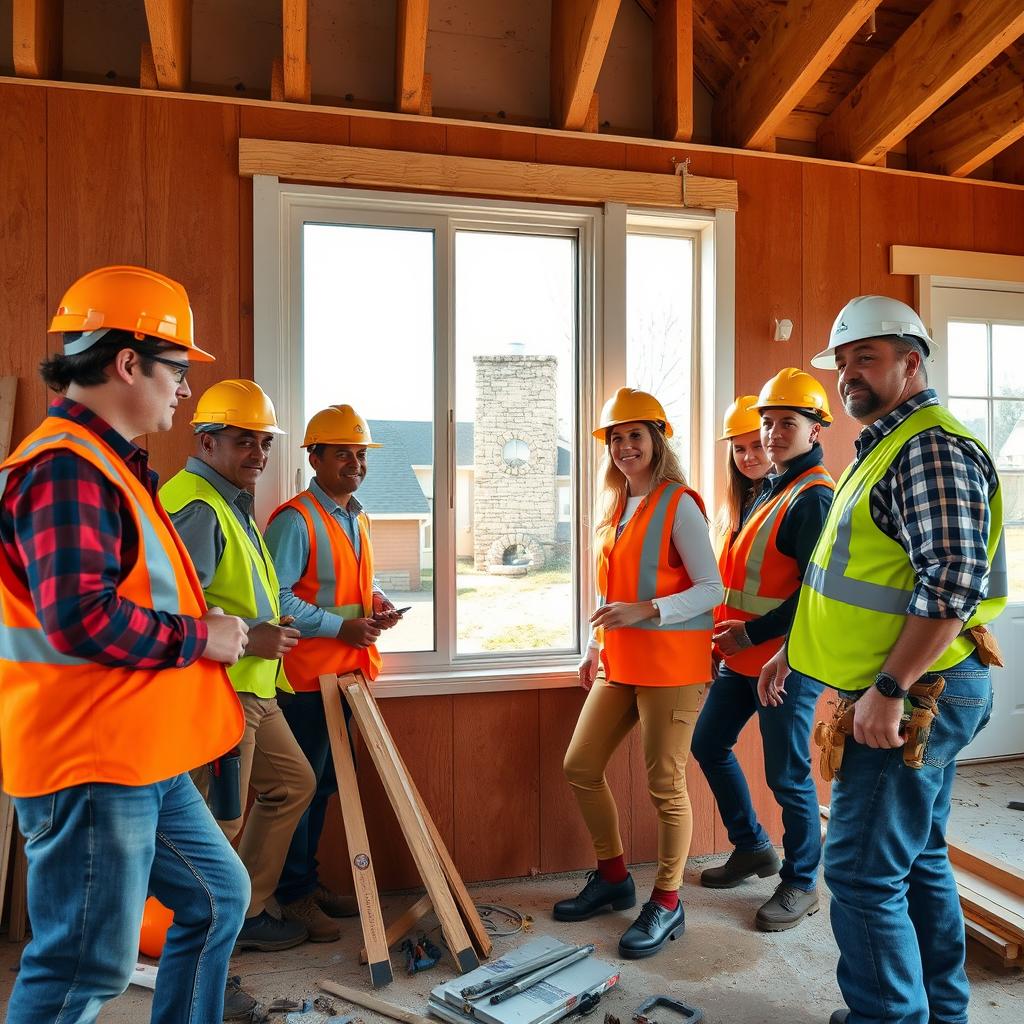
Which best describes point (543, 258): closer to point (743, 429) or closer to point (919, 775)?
point (743, 429)

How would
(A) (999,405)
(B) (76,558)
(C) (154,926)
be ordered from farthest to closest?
(A) (999,405), (C) (154,926), (B) (76,558)

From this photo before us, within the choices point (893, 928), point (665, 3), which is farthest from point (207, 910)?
point (665, 3)

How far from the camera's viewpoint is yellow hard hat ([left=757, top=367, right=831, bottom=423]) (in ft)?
10.2

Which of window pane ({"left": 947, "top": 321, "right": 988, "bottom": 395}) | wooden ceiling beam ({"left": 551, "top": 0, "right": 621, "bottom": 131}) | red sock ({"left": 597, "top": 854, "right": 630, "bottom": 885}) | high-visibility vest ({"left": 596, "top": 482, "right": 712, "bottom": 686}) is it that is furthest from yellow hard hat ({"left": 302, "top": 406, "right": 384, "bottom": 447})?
window pane ({"left": 947, "top": 321, "right": 988, "bottom": 395})

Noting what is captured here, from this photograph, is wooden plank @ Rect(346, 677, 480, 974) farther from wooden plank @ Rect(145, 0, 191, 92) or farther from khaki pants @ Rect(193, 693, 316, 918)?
wooden plank @ Rect(145, 0, 191, 92)

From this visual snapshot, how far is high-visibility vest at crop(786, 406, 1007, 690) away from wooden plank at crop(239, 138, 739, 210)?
6.29 feet

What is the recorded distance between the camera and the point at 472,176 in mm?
3420

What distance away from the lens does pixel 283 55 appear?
3.23 meters

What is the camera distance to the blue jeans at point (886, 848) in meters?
1.98

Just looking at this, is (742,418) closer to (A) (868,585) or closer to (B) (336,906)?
(A) (868,585)

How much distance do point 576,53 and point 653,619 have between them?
7.17ft

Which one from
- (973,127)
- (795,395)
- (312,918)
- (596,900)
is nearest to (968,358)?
(973,127)

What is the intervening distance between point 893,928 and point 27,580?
6.49 ft

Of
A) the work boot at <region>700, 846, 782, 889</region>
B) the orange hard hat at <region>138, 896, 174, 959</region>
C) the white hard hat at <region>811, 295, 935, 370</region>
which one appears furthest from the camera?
the work boot at <region>700, 846, 782, 889</region>
